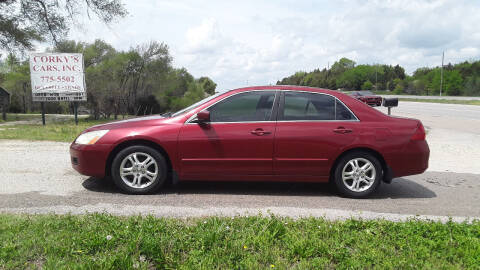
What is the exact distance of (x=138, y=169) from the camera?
16.4 ft

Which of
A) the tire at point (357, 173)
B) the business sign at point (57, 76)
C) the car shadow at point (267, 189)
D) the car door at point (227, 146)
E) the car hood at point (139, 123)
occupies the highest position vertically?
the business sign at point (57, 76)

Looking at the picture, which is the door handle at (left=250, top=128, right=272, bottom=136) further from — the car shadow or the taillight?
the taillight

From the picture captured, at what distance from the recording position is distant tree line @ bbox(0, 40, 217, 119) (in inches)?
Result: 1152

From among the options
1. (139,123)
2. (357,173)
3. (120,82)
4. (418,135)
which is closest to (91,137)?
(139,123)

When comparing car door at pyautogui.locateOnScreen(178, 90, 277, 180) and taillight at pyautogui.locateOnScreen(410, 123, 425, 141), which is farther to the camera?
taillight at pyautogui.locateOnScreen(410, 123, 425, 141)

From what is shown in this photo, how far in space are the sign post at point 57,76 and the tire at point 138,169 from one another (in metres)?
15.4

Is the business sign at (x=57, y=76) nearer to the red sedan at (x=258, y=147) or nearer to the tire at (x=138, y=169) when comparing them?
the red sedan at (x=258, y=147)

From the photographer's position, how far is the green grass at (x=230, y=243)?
2.97 meters

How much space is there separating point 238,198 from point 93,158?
2.10m

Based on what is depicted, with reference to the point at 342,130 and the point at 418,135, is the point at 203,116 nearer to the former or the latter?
the point at 342,130

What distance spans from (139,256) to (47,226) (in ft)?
3.78

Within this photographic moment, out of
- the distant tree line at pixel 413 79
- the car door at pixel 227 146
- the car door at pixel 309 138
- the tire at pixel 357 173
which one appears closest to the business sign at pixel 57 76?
the car door at pixel 227 146

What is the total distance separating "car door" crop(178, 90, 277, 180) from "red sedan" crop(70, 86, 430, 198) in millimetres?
14

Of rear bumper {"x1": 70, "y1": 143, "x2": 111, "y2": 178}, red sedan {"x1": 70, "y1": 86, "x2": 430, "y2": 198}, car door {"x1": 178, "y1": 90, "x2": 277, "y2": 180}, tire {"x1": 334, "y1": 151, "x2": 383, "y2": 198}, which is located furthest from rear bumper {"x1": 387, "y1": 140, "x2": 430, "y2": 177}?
rear bumper {"x1": 70, "y1": 143, "x2": 111, "y2": 178}
